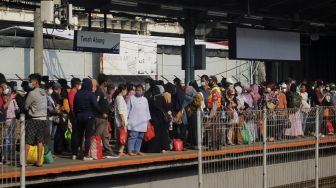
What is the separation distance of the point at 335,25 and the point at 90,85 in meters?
13.0

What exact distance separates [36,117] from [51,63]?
47.2 ft

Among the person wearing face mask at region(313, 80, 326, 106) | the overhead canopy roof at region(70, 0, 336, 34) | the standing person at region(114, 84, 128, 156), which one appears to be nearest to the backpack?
the person wearing face mask at region(313, 80, 326, 106)

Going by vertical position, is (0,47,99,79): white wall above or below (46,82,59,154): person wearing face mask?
above

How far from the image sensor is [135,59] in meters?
26.5

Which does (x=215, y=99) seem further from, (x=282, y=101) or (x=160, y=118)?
(x=282, y=101)

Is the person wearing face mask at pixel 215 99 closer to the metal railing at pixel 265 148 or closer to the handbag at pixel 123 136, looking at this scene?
the metal railing at pixel 265 148

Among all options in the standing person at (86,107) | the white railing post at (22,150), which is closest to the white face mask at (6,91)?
the standing person at (86,107)

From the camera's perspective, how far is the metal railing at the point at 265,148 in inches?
360

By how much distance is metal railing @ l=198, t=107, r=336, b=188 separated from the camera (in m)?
9.15

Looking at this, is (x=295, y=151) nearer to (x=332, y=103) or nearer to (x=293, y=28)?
(x=332, y=103)

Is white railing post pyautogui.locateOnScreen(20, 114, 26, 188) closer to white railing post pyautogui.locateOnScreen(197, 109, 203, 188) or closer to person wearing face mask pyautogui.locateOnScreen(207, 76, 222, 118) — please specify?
white railing post pyautogui.locateOnScreen(197, 109, 203, 188)

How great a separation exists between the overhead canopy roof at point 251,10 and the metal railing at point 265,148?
18.6ft

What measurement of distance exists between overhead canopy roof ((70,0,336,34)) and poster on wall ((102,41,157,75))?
27.4 feet

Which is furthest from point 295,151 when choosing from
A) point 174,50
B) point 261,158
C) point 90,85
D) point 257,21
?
point 174,50
